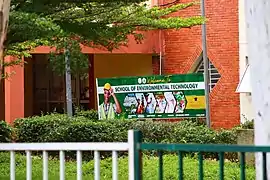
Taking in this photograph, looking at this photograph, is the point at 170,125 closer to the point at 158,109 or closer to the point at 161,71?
the point at 158,109

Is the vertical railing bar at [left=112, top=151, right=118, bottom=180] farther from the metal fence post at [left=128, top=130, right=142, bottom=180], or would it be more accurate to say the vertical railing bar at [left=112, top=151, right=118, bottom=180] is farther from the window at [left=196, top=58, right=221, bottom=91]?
the window at [left=196, top=58, right=221, bottom=91]

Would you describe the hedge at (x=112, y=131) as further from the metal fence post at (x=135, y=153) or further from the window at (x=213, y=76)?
the metal fence post at (x=135, y=153)

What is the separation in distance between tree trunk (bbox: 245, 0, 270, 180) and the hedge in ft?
26.9

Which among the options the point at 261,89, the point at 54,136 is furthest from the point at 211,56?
the point at 261,89

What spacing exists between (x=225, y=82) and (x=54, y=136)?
5.63 meters

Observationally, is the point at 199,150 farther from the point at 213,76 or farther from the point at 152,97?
the point at 213,76

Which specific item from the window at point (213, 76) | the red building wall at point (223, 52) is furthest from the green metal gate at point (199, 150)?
the window at point (213, 76)

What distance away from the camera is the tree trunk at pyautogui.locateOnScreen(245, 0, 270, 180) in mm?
5250

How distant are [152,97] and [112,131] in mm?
3020

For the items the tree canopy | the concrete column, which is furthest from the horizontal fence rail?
the concrete column

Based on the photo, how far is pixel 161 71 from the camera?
62.7 feet

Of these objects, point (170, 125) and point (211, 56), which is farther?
point (211, 56)

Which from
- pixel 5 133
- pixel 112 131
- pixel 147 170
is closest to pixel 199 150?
pixel 147 170

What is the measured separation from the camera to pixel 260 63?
5.29 meters
